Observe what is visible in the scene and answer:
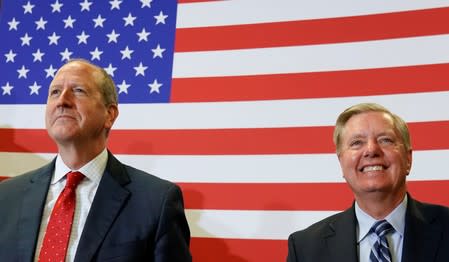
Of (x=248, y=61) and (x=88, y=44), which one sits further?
(x=88, y=44)

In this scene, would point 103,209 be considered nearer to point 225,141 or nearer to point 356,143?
point 356,143

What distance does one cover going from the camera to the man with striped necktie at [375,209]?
1766 mm

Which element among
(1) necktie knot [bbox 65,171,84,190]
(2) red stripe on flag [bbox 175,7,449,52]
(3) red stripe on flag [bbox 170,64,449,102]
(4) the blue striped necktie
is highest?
(2) red stripe on flag [bbox 175,7,449,52]

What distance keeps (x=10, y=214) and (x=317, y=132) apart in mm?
1390

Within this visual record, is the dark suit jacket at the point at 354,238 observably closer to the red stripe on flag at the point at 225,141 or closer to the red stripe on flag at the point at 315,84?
the red stripe on flag at the point at 225,141

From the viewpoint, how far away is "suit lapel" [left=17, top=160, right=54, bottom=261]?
1.71m

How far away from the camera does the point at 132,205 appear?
180 centimetres

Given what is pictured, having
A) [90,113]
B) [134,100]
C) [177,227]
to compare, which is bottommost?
[177,227]

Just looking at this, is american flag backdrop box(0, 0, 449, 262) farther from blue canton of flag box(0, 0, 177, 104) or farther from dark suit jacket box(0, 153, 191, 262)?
dark suit jacket box(0, 153, 191, 262)

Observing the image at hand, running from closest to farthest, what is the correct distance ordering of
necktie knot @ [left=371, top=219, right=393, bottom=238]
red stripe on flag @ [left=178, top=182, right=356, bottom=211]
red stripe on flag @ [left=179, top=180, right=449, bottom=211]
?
necktie knot @ [left=371, top=219, right=393, bottom=238] < red stripe on flag @ [left=179, top=180, right=449, bottom=211] < red stripe on flag @ [left=178, top=182, right=356, bottom=211]

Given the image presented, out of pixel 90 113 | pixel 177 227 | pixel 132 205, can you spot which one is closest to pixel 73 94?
pixel 90 113

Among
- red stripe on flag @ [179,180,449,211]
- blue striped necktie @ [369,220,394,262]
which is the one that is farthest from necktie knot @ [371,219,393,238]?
red stripe on flag @ [179,180,449,211]

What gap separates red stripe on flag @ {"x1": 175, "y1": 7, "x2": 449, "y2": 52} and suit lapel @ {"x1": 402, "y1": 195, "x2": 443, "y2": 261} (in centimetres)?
104

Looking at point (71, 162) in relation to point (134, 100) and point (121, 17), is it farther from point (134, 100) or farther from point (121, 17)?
point (121, 17)
